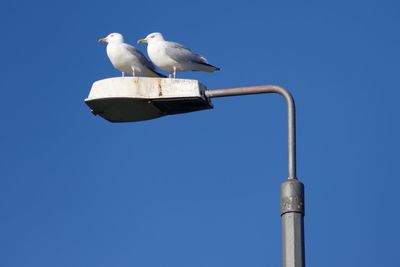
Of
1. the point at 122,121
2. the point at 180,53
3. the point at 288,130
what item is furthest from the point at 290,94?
the point at 180,53

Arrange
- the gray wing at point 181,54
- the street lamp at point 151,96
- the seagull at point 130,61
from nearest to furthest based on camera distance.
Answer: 1. the street lamp at point 151,96
2. the gray wing at point 181,54
3. the seagull at point 130,61

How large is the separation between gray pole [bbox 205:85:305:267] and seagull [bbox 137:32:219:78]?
578 cm

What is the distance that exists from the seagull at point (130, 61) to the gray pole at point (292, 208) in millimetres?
6312

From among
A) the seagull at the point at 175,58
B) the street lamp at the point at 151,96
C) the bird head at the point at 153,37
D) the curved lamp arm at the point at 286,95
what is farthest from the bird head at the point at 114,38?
the curved lamp arm at the point at 286,95

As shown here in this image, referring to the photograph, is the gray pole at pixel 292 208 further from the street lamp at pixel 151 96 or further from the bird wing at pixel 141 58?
the bird wing at pixel 141 58

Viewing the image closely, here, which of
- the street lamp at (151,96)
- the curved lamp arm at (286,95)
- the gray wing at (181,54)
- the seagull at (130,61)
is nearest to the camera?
the curved lamp arm at (286,95)

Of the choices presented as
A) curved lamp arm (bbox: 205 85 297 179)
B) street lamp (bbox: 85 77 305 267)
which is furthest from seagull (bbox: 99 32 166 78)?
curved lamp arm (bbox: 205 85 297 179)

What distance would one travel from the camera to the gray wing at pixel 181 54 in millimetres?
12922

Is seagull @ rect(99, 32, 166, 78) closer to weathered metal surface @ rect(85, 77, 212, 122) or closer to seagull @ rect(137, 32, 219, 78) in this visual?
seagull @ rect(137, 32, 219, 78)

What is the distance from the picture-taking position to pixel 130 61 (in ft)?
44.2

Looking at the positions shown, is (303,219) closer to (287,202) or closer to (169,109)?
(287,202)

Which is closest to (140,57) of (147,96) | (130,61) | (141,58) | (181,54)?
(141,58)

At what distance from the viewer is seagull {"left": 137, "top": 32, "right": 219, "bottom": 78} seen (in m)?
13.0

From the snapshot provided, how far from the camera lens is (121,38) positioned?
1456 cm
